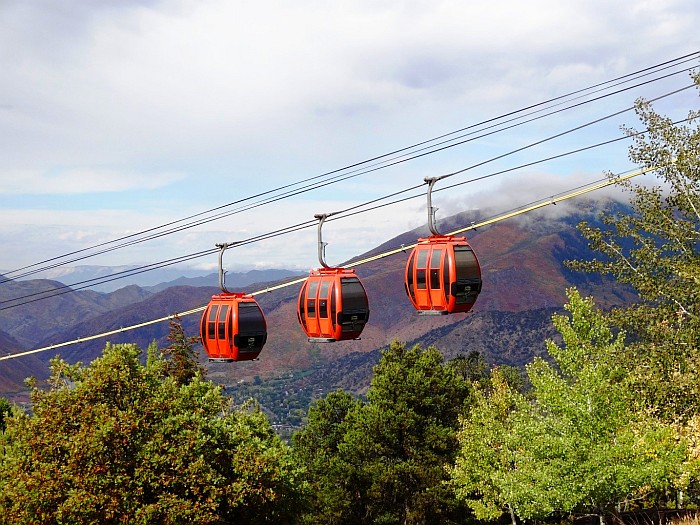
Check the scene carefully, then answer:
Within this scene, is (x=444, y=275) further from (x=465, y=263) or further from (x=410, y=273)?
(x=410, y=273)

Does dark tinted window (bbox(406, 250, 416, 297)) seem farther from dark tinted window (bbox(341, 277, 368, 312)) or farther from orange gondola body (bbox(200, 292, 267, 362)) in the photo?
orange gondola body (bbox(200, 292, 267, 362))

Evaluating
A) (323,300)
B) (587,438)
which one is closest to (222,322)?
(323,300)

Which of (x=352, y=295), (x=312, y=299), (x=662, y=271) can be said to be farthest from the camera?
(x=662, y=271)

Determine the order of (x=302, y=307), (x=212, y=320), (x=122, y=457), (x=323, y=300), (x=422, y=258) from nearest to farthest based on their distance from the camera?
(x=422, y=258) < (x=323, y=300) < (x=302, y=307) < (x=212, y=320) < (x=122, y=457)

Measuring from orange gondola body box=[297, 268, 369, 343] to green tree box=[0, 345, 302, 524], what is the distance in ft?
29.6

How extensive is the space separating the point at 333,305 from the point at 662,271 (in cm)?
2160

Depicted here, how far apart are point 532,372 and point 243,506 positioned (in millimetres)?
13904

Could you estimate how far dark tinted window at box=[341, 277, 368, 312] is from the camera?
2125cm

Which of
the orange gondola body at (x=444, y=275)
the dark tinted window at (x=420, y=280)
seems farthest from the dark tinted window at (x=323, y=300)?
the dark tinted window at (x=420, y=280)

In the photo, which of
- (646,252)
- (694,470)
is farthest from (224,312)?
(646,252)

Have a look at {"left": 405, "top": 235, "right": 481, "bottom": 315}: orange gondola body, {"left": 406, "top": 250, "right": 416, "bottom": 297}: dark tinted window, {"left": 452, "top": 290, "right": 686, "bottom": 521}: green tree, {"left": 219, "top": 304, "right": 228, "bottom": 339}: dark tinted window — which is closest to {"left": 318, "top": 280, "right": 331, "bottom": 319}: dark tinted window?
{"left": 406, "top": 250, "right": 416, "bottom": 297}: dark tinted window

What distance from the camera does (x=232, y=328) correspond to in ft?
79.0

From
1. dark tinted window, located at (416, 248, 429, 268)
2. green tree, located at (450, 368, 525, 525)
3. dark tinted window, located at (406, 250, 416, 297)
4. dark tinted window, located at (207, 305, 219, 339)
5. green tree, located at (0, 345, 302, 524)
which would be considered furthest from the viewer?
green tree, located at (450, 368, 525, 525)

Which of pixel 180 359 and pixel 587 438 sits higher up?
pixel 180 359
